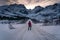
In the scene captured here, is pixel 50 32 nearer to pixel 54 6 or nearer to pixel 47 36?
pixel 47 36

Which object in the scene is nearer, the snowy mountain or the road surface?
the road surface

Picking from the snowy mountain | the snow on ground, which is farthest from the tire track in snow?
the snowy mountain

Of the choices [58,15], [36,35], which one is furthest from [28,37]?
[58,15]

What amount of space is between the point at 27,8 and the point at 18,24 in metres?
0.35

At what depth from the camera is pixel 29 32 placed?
3951 millimetres

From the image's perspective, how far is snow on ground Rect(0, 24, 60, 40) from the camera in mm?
3859

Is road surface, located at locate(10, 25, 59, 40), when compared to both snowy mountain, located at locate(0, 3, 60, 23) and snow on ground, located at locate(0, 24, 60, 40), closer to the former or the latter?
snow on ground, located at locate(0, 24, 60, 40)

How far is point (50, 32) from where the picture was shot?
12.9ft

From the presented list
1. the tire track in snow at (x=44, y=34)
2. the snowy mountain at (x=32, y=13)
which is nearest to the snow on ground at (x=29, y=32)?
the tire track in snow at (x=44, y=34)

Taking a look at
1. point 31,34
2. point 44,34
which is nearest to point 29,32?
point 31,34

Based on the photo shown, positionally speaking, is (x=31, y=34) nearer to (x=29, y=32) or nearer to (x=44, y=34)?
(x=29, y=32)

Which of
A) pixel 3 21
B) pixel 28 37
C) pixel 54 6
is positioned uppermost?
pixel 54 6

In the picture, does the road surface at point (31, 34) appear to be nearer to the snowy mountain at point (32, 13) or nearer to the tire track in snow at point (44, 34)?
the tire track in snow at point (44, 34)

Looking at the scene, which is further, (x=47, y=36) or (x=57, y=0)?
(x=57, y=0)
